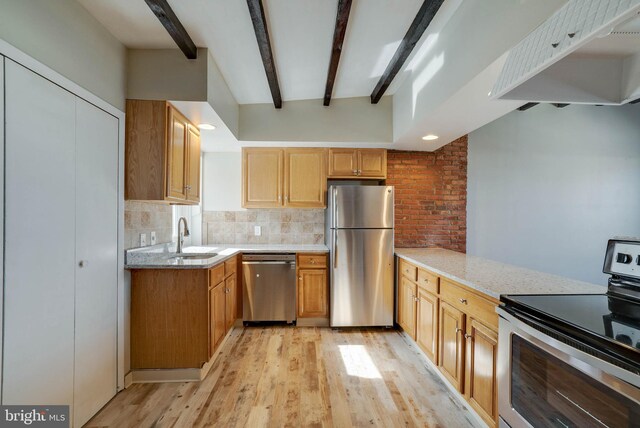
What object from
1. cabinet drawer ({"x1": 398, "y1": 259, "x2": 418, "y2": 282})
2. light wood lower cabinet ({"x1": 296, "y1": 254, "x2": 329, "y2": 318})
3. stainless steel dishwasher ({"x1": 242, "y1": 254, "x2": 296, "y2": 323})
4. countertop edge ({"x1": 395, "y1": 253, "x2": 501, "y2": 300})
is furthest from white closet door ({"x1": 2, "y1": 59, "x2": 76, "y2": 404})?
cabinet drawer ({"x1": 398, "y1": 259, "x2": 418, "y2": 282})

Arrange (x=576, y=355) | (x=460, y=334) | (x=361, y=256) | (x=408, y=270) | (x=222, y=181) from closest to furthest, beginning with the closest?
(x=576, y=355)
(x=460, y=334)
(x=408, y=270)
(x=361, y=256)
(x=222, y=181)

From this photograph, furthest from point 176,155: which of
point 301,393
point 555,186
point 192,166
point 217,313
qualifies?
point 555,186

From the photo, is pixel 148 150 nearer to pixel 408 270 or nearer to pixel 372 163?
pixel 372 163

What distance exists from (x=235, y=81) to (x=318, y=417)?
2859mm

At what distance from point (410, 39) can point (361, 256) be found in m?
2.07

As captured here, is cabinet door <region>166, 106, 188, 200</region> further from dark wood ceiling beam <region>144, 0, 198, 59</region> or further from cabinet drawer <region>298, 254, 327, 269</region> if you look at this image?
cabinet drawer <region>298, 254, 327, 269</region>

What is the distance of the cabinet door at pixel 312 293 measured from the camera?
3.39 m

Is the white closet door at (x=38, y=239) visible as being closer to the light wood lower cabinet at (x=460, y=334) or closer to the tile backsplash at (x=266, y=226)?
the tile backsplash at (x=266, y=226)

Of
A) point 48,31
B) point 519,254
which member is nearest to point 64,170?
point 48,31

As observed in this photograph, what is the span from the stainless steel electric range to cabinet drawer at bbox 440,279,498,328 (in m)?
0.14

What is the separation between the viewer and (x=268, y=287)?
3.35 metres

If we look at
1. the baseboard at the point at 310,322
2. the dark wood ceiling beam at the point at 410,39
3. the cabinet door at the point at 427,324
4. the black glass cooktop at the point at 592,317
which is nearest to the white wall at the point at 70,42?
the dark wood ceiling beam at the point at 410,39

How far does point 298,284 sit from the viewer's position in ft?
11.1

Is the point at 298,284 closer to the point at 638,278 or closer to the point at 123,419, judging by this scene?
the point at 123,419
